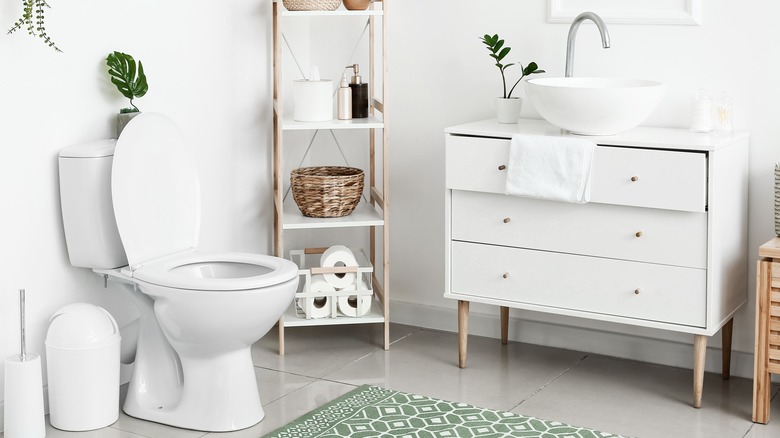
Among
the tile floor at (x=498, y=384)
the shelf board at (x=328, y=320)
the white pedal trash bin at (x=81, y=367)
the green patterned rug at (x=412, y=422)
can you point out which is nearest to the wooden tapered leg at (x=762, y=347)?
the tile floor at (x=498, y=384)

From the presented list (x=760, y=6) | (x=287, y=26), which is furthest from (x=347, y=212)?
(x=760, y=6)

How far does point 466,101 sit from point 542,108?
0.60 m

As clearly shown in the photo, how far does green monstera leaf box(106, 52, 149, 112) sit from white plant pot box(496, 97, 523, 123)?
1127 millimetres

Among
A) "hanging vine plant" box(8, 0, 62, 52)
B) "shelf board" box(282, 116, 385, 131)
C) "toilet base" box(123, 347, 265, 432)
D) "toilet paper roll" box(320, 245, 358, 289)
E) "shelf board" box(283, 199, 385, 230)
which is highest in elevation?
"hanging vine plant" box(8, 0, 62, 52)

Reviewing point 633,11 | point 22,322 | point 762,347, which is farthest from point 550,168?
point 22,322

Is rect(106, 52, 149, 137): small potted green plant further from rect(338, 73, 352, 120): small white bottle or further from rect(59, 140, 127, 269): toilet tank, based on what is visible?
rect(338, 73, 352, 120): small white bottle

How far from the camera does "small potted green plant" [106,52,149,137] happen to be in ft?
9.29

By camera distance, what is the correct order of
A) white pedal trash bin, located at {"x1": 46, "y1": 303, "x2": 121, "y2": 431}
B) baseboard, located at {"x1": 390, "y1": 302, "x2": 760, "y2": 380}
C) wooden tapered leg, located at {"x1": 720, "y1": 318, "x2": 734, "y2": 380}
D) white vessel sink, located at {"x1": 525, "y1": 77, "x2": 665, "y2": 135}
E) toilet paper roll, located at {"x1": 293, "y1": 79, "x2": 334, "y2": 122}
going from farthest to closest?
toilet paper roll, located at {"x1": 293, "y1": 79, "x2": 334, "y2": 122}, baseboard, located at {"x1": 390, "y1": 302, "x2": 760, "y2": 380}, wooden tapered leg, located at {"x1": 720, "y1": 318, "x2": 734, "y2": 380}, white vessel sink, located at {"x1": 525, "y1": 77, "x2": 665, "y2": 135}, white pedal trash bin, located at {"x1": 46, "y1": 303, "x2": 121, "y2": 431}

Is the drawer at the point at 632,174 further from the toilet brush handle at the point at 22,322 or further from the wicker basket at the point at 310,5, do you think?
the toilet brush handle at the point at 22,322

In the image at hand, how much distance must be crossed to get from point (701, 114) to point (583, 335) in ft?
2.88

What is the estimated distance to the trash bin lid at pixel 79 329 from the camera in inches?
104

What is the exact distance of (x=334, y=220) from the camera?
334 cm

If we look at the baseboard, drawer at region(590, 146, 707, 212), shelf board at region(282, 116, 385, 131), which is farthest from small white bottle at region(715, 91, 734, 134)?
shelf board at region(282, 116, 385, 131)

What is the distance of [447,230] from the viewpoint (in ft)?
10.2
